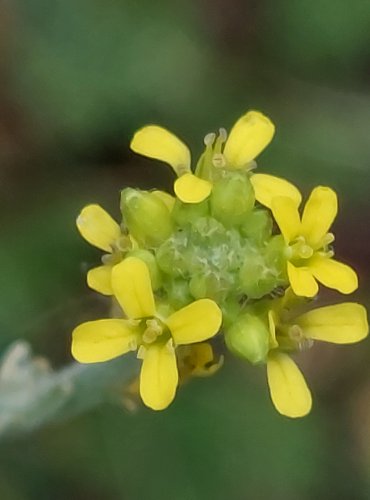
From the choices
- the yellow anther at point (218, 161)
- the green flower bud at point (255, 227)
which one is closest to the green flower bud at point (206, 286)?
the green flower bud at point (255, 227)

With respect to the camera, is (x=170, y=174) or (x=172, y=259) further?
(x=170, y=174)

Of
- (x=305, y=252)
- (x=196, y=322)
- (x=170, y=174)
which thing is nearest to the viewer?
(x=196, y=322)

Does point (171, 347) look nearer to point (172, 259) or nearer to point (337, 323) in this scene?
point (172, 259)

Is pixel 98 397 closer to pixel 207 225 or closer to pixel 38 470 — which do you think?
pixel 207 225

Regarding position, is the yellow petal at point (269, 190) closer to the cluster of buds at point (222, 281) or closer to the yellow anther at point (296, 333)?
the cluster of buds at point (222, 281)

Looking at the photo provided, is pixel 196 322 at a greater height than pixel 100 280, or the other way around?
pixel 100 280

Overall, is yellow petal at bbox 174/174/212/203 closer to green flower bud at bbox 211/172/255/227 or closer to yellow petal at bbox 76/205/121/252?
green flower bud at bbox 211/172/255/227

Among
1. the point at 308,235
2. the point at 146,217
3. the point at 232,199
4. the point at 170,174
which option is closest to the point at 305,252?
the point at 308,235

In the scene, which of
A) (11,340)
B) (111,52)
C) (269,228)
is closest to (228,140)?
(269,228)
